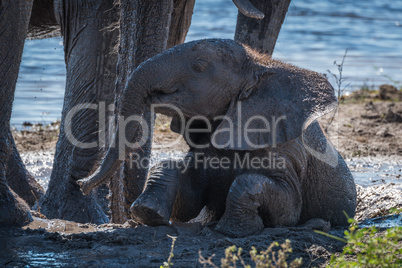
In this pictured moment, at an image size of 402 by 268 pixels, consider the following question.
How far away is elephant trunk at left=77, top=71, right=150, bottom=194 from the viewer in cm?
370

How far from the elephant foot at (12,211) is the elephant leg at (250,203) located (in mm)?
1105

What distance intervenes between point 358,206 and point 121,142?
2.10 meters

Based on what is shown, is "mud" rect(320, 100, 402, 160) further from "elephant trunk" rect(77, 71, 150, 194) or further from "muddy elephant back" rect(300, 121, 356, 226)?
"elephant trunk" rect(77, 71, 150, 194)

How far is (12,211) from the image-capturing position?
397 centimetres

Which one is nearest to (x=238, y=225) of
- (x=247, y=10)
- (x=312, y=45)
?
(x=247, y=10)

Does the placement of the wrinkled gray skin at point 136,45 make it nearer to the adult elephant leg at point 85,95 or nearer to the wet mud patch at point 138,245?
the adult elephant leg at point 85,95

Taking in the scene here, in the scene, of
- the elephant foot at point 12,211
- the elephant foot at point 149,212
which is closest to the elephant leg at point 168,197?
the elephant foot at point 149,212

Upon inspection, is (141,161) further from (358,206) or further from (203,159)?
(358,206)

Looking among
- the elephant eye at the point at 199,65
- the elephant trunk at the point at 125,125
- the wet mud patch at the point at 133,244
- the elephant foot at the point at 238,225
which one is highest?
the elephant eye at the point at 199,65

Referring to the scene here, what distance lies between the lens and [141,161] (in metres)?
4.67

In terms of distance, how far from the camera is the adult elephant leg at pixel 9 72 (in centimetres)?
402

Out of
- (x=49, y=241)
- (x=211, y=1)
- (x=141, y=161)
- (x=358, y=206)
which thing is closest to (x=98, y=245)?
(x=49, y=241)

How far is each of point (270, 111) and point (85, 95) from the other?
6.39 feet

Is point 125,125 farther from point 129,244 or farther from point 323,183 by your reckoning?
point 323,183
